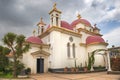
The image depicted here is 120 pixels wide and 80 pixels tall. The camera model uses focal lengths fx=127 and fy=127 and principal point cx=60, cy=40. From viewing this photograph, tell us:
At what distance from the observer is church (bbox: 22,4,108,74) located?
2270cm

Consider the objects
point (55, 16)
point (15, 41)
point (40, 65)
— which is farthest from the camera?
point (55, 16)

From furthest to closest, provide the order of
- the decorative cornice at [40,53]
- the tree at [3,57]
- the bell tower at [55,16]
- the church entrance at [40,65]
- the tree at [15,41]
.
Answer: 1. the bell tower at [55,16]
2. the church entrance at [40,65]
3. the decorative cornice at [40,53]
4. the tree at [3,57]
5. the tree at [15,41]

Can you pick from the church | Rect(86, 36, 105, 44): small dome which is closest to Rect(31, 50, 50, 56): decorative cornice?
the church

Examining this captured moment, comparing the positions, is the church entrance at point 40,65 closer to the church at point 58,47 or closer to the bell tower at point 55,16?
the church at point 58,47

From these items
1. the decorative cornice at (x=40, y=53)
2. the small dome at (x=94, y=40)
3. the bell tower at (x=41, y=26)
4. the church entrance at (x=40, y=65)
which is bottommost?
the church entrance at (x=40, y=65)

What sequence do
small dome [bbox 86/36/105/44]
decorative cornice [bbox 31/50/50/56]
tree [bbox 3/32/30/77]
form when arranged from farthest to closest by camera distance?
small dome [bbox 86/36/105/44], decorative cornice [bbox 31/50/50/56], tree [bbox 3/32/30/77]

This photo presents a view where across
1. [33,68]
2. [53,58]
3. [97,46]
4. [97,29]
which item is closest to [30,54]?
[33,68]

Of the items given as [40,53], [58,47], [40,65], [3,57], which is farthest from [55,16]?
[3,57]

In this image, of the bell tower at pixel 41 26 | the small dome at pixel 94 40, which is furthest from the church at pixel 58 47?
the bell tower at pixel 41 26

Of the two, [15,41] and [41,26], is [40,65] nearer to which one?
[15,41]

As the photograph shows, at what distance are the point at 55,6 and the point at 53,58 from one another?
1056cm

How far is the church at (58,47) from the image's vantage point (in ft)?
74.5

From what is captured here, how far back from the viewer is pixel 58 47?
23297mm

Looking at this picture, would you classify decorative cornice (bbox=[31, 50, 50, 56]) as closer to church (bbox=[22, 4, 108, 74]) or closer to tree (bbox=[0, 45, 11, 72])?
church (bbox=[22, 4, 108, 74])
